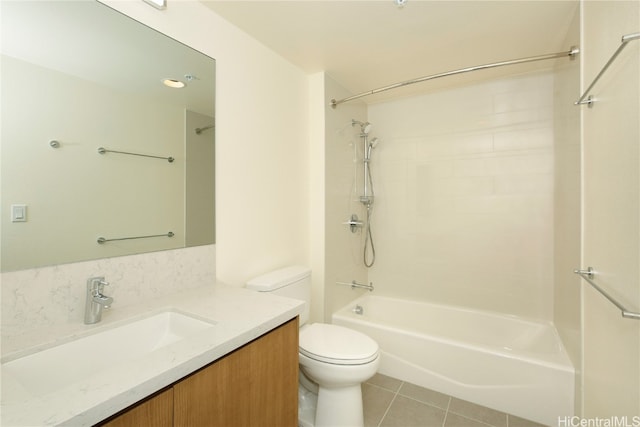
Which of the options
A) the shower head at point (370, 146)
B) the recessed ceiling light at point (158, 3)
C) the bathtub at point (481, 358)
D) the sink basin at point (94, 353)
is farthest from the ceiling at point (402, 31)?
the bathtub at point (481, 358)

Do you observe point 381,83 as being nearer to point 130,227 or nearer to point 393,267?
point 393,267

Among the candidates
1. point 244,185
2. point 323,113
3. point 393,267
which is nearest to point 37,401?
point 244,185

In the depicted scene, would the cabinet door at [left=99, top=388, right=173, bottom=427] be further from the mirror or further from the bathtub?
the bathtub

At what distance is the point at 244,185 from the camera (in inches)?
66.9

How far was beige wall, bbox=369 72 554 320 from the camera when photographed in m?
2.19

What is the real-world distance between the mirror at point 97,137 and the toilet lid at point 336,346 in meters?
0.82

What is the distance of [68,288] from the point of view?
3.30ft

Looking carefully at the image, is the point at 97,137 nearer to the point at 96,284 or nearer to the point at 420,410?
the point at 96,284

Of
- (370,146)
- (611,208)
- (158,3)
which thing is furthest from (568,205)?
(158,3)

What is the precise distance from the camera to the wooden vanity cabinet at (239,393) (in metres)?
0.70

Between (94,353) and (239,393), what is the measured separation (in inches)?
19.8

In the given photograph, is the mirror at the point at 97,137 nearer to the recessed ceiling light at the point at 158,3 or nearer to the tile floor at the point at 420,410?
the recessed ceiling light at the point at 158,3

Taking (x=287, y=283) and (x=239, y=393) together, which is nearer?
(x=239, y=393)

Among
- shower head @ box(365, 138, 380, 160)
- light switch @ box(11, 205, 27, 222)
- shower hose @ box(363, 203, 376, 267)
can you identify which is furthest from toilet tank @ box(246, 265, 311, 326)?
shower head @ box(365, 138, 380, 160)
